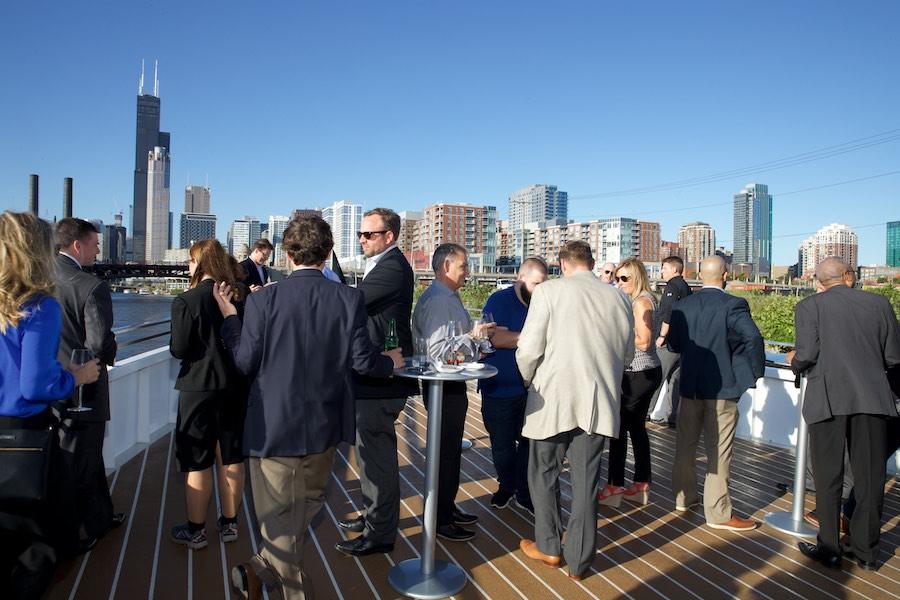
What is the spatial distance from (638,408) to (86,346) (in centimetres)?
314

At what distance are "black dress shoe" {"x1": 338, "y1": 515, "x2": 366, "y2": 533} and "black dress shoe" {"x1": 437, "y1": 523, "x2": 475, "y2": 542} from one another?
0.42 metres

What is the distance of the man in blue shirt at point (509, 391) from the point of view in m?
3.54

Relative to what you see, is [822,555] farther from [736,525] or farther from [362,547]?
[362,547]

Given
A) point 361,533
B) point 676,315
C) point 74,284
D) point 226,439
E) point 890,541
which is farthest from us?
point 676,315

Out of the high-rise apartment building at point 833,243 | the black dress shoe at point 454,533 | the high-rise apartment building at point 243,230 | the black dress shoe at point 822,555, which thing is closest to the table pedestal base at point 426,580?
the black dress shoe at point 454,533

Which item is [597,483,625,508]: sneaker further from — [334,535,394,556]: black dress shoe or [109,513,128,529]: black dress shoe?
[109,513,128,529]: black dress shoe

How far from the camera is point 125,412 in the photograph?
452 centimetres

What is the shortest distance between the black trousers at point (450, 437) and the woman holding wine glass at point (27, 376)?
169 centimetres

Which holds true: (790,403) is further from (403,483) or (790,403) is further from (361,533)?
(361,533)

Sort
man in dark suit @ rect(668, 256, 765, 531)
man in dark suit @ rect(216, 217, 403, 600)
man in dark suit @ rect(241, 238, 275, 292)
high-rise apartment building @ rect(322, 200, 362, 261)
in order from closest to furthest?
man in dark suit @ rect(216, 217, 403, 600)
man in dark suit @ rect(668, 256, 765, 531)
man in dark suit @ rect(241, 238, 275, 292)
high-rise apartment building @ rect(322, 200, 362, 261)

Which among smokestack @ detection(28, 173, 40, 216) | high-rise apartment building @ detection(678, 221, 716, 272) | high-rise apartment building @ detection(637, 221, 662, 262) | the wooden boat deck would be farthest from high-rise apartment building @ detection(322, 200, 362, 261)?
the wooden boat deck

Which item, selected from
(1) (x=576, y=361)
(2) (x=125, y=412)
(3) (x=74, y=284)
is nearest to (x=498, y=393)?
(1) (x=576, y=361)

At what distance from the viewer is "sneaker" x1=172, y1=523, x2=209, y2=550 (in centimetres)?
301

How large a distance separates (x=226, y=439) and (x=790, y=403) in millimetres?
4771
